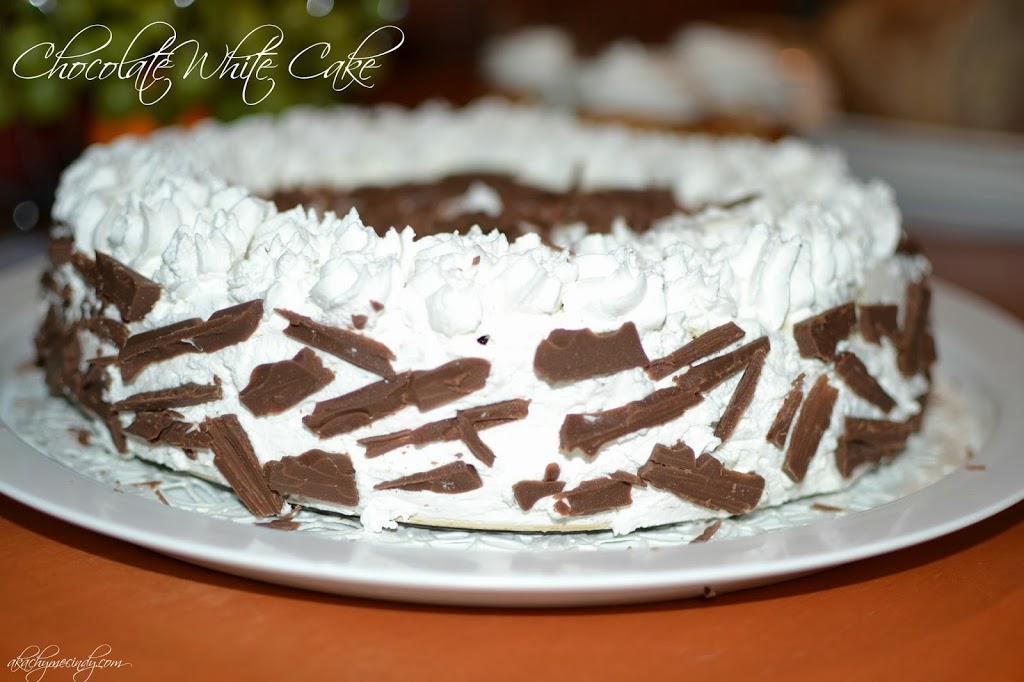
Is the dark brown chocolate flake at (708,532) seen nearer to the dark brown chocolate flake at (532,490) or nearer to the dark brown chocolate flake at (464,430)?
the dark brown chocolate flake at (532,490)

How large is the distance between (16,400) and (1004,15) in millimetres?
4196

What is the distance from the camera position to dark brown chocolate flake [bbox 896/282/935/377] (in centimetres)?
237

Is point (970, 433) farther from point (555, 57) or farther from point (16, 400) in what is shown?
point (555, 57)

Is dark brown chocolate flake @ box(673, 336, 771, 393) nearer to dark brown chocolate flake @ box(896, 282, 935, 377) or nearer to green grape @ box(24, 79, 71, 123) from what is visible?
dark brown chocolate flake @ box(896, 282, 935, 377)

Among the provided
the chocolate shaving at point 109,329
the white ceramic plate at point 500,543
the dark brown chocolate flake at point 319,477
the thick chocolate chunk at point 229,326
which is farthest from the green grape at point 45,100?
the dark brown chocolate flake at point 319,477

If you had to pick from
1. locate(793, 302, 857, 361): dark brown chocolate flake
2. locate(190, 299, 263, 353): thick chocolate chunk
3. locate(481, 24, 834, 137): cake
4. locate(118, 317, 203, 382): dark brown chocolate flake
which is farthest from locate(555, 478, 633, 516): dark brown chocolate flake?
locate(481, 24, 834, 137): cake

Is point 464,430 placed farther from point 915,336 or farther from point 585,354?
point 915,336

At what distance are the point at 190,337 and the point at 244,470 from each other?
0.25m

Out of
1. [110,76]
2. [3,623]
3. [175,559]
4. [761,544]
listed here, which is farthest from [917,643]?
[110,76]

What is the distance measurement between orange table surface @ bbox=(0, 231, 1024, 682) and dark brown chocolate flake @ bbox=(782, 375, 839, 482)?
0.20 m

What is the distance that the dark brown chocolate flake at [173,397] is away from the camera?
6.63 ft

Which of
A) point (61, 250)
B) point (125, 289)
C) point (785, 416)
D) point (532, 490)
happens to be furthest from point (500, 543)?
point (61, 250)

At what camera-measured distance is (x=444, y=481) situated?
6.29ft

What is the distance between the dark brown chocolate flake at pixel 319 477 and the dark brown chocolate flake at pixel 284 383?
0.31ft
